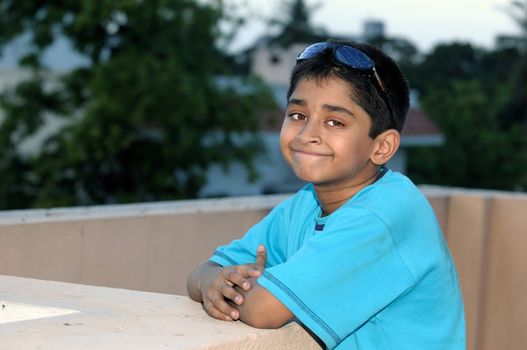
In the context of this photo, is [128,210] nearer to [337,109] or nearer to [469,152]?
[337,109]

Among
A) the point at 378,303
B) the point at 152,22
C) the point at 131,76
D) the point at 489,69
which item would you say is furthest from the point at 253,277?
the point at 489,69

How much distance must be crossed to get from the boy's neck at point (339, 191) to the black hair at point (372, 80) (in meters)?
0.10

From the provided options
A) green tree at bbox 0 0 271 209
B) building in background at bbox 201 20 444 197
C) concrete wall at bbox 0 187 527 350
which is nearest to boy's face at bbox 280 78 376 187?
concrete wall at bbox 0 187 527 350

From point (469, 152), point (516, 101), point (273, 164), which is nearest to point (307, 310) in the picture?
point (273, 164)

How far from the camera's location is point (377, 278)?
180cm

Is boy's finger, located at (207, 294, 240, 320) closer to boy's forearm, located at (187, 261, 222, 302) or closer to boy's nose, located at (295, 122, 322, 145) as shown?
boy's forearm, located at (187, 261, 222, 302)

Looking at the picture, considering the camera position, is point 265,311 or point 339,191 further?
point 339,191

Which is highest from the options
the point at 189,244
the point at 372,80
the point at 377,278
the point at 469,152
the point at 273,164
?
the point at 372,80

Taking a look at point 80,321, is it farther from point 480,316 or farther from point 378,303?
point 480,316

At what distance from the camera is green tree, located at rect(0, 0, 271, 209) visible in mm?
14812

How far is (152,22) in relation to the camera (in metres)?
15.5

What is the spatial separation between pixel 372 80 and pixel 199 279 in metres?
0.57

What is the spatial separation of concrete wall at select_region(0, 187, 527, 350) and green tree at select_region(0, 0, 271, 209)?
10.1m

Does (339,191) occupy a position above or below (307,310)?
above
